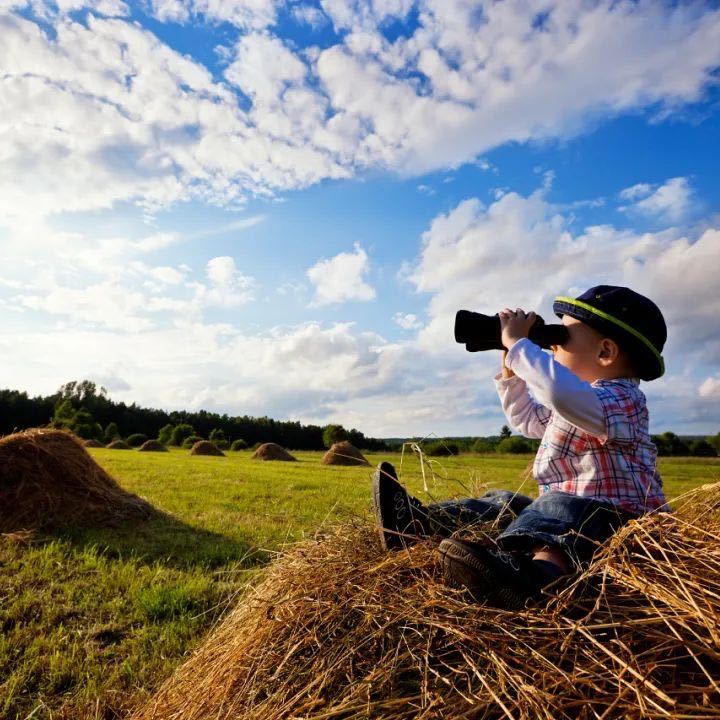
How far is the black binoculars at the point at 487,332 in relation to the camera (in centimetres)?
277

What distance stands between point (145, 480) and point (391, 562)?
13753mm

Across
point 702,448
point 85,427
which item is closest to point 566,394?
point 702,448

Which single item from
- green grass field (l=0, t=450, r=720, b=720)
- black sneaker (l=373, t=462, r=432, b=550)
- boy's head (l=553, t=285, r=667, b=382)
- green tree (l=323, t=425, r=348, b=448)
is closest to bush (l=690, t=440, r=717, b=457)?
green tree (l=323, t=425, r=348, b=448)

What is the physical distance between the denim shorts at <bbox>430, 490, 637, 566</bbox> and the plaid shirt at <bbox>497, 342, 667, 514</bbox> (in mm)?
134

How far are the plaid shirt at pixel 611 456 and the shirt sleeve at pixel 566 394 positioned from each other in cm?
4

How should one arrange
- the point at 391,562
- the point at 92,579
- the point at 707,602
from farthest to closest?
the point at 92,579, the point at 391,562, the point at 707,602

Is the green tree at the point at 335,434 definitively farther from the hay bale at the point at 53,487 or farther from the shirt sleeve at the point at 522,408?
the shirt sleeve at the point at 522,408

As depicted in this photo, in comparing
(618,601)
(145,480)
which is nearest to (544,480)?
(618,601)

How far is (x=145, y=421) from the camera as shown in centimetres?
7625

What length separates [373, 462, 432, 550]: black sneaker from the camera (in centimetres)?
227

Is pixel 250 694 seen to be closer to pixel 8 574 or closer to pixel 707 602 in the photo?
pixel 707 602

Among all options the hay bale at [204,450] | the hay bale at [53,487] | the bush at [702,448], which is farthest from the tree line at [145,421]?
the hay bale at [53,487]

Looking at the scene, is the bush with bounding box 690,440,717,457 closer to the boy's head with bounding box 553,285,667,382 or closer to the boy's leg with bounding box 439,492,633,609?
the boy's head with bounding box 553,285,667,382

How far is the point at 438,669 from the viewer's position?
1635 mm
